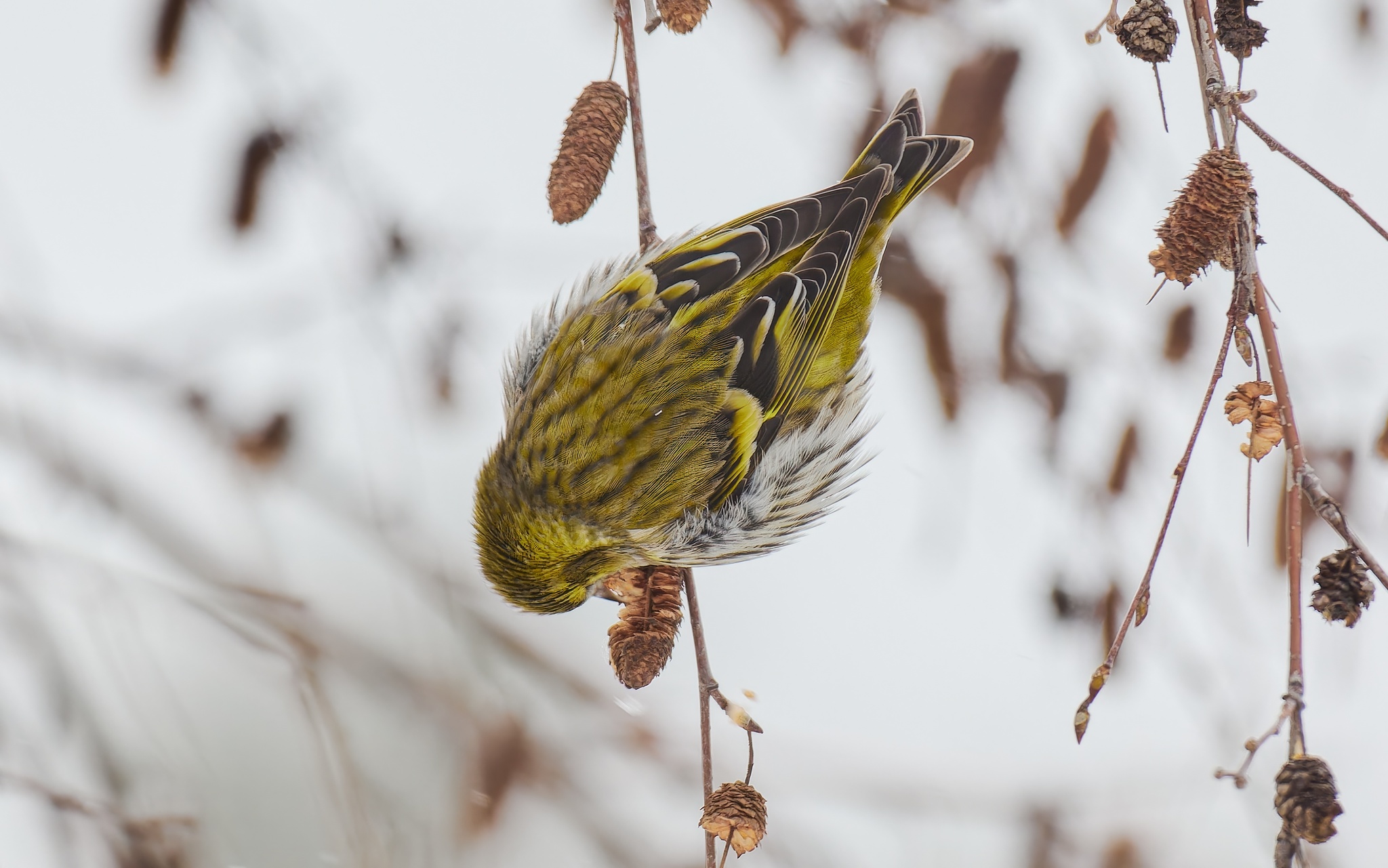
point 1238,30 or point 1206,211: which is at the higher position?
point 1238,30

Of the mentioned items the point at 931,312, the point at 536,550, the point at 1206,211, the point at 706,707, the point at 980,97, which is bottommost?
the point at 706,707

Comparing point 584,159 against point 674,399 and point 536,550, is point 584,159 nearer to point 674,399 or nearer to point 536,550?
point 674,399

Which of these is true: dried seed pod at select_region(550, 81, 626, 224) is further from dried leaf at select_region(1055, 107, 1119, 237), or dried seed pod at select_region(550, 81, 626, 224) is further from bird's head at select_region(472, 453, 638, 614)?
dried leaf at select_region(1055, 107, 1119, 237)

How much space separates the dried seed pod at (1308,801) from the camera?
2.93 ft

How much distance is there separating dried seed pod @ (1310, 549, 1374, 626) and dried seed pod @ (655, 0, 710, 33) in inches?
37.8

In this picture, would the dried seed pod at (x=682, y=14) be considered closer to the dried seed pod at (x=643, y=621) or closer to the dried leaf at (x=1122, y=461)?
the dried seed pod at (x=643, y=621)

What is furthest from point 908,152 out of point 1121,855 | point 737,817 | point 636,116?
point 1121,855

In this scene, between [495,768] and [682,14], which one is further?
[495,768]

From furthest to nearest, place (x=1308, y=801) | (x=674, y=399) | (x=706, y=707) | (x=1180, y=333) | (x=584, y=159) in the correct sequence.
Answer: (x=1180, y=333) < (x=674, y=399) < (x=584, y=159) < (x=706, y=707) < (x=1308, y=801)

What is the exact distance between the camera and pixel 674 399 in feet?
5.43

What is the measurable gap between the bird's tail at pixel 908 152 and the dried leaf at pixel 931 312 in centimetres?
17

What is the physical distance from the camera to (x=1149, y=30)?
3.86ft

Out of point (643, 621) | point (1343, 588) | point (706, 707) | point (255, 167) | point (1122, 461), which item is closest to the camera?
point (1343, 588)

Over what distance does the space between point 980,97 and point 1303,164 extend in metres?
0.67
